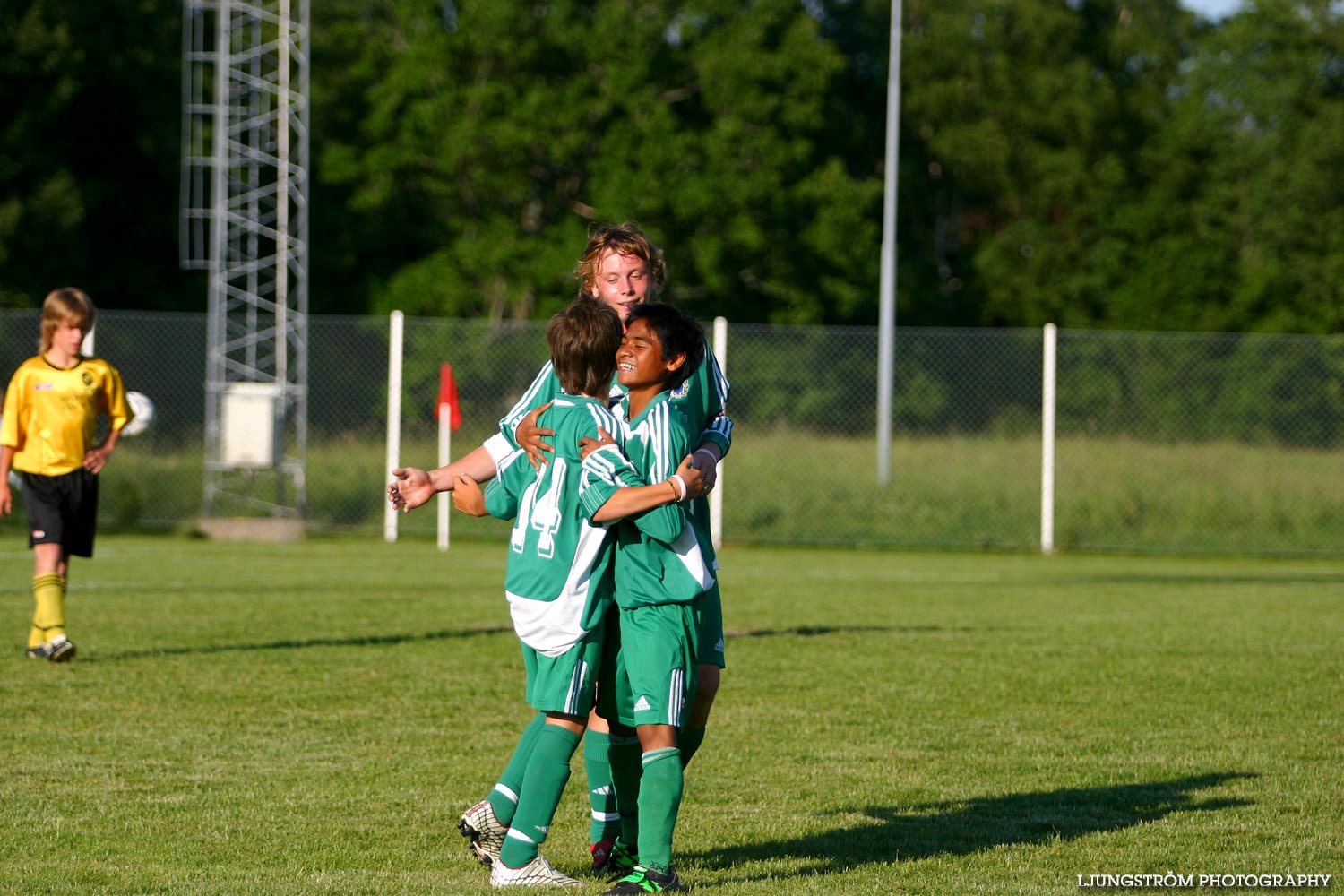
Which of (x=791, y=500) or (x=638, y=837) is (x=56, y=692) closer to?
(x=638, y=837)

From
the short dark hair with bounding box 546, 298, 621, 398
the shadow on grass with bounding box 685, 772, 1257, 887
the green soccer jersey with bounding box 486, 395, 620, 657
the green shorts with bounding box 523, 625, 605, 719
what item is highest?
the short dark hair with bounding box 546, 298, 621, 398

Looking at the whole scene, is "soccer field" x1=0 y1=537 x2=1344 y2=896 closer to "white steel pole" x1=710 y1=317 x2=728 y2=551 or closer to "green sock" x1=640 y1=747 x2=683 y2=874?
"green sock" x1=640 y1=747 x2=683 y2=874

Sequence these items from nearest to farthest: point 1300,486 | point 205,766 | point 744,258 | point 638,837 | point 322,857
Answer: point 638,837, point 322,857, point 205,766, point 1300,486, point 744,258

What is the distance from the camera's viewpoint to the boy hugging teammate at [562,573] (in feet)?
13.7

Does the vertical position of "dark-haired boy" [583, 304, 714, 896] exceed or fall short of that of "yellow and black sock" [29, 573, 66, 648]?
it exceeds it

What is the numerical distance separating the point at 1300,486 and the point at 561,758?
15.2 meters

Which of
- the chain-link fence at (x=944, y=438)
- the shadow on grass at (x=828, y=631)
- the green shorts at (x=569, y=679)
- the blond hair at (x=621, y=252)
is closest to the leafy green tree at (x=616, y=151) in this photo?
the chain-link fence at (x=944, y=438)

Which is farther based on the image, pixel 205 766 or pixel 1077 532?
pixel 1077 532

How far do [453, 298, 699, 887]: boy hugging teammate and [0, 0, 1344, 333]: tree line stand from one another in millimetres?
29507

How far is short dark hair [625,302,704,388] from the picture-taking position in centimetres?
418

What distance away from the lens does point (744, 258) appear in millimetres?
36812

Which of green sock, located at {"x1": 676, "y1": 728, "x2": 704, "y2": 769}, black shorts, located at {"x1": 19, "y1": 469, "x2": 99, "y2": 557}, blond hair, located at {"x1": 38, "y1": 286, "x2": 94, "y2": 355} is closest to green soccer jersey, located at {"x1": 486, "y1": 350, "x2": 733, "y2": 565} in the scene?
green sock, located at {"x1": 676, "y1": 728, "x2": 704, "y2": 769}

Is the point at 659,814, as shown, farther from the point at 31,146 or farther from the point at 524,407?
the point at 31,146

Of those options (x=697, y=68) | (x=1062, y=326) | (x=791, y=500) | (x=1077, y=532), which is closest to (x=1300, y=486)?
(x=1077, y=532)
